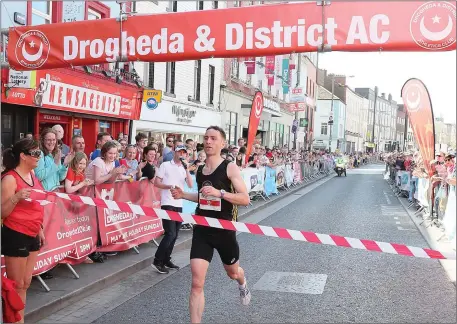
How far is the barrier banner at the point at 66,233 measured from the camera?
231 inches

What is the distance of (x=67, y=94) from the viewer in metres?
13.8

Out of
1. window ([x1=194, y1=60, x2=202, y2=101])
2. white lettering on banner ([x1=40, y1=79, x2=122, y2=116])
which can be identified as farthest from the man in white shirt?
window ([x1=194, y1=60, x2=202, y2=101])

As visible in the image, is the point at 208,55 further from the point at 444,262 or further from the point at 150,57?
the point at 444,262

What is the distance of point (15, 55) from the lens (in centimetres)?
648

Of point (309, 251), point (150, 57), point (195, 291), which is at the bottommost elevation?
point (309, 251)

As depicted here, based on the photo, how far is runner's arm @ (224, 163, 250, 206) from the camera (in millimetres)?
4605

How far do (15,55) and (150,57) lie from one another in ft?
6.02

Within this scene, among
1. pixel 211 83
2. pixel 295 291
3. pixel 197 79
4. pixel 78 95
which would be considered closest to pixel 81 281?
pixel 295 291

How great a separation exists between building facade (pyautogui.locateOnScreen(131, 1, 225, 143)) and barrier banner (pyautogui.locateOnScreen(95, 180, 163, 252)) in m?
7.57

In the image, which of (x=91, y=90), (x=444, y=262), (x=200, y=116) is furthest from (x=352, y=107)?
(x=444, y=262)

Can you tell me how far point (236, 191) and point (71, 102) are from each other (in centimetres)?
1042

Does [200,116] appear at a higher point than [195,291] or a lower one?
higher

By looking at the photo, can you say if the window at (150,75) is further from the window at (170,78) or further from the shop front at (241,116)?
the shop front at (241,116)

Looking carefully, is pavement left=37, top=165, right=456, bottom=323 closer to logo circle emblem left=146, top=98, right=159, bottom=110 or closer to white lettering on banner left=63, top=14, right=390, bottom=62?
white lettering on banner left=63, top=14, right=390, bottom=62
